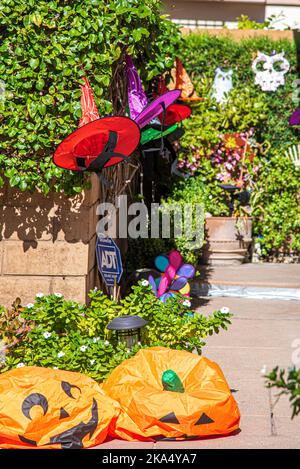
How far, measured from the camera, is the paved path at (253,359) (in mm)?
5145

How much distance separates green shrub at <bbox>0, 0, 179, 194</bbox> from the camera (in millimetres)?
6406

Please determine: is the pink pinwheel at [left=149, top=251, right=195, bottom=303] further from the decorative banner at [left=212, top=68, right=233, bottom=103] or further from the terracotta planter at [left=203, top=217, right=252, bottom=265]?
the decorative banner at [left=212, top=68, right=233, bottom=103]

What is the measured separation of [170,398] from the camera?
17.0 feet

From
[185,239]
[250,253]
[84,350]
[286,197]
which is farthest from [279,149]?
[84,350]

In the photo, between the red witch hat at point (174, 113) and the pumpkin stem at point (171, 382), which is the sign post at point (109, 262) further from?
the red witch hat at point (174, 113)

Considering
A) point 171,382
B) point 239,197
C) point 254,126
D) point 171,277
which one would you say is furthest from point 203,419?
point 254,126

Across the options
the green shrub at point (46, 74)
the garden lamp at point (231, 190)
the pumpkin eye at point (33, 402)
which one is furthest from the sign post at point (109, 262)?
the garden lamp at point (231, 190)

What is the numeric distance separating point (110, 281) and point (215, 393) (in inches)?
76.2

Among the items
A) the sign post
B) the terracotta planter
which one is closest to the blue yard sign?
the sign post

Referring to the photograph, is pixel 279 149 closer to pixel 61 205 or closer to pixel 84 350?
pixel 61 205

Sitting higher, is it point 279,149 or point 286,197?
point 279,149

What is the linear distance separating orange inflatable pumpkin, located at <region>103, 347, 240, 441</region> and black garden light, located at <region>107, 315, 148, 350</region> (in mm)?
362

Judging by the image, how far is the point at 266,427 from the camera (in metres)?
5.44

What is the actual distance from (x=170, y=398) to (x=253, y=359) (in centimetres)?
224
